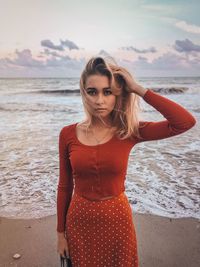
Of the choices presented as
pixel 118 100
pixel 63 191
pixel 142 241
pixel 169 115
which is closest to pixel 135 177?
pixel 142 241

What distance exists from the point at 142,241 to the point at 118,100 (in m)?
2.20

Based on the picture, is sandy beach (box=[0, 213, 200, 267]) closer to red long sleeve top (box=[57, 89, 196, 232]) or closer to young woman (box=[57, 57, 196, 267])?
young woman (box=[57, 57, 196, 267])

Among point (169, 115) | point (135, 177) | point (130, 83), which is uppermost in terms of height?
point (130, 83)

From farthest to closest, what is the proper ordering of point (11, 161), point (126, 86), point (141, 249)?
point (11, 161) < point (141, 249) < point (126, 86)

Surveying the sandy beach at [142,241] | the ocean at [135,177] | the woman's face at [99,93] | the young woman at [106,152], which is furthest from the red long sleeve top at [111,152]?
the sandy beach at [142,241]

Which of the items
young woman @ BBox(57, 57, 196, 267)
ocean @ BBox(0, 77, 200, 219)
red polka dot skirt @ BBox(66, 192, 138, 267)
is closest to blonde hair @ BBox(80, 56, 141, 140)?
young woman @ BBox(57, 57, 196, 267)

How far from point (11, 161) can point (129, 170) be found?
8.13ft

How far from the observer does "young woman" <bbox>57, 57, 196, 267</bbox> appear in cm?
198

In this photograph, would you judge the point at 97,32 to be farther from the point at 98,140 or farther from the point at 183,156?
the point at 98,140

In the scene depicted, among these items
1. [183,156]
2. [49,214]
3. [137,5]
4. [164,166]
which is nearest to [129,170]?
[164,166]

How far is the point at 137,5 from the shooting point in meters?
35.2

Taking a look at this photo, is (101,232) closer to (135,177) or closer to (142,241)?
(142,241)

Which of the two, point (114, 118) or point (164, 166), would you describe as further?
point (164, 166)

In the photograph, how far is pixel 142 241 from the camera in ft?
12.3
